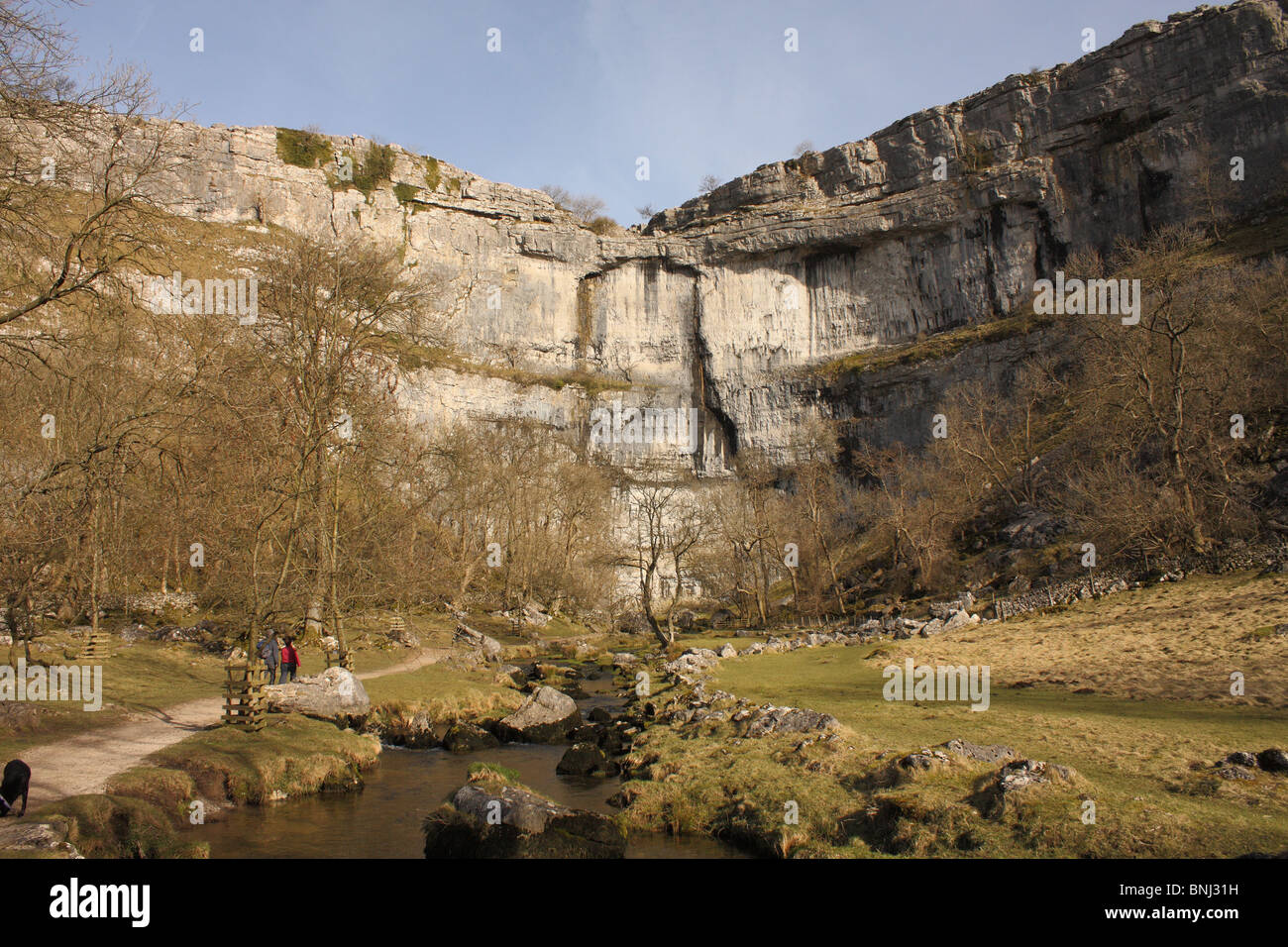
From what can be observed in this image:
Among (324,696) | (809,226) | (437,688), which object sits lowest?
(437,688)

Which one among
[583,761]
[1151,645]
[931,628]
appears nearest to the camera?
[583,761]

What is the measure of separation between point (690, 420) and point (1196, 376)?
160ft

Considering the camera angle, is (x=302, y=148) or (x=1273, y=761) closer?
(x=1273, y=761)

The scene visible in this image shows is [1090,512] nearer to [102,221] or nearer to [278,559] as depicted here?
[278,559]

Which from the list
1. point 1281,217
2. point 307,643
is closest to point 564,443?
point 307,643

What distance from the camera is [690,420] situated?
7288 centimetres

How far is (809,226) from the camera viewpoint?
70188 millimetres

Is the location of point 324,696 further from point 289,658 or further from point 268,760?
point 268,760

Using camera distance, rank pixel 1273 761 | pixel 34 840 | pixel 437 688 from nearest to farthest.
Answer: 1. pixel 34 840
2. pixel 1273 761
3. pixel 437 688

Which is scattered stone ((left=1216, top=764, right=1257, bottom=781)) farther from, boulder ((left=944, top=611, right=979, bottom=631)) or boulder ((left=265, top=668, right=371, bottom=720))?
boulder ((left=944, top=611, right=979, bottom=631))

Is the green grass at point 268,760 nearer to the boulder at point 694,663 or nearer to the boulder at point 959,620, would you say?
the boulder at point 694,663

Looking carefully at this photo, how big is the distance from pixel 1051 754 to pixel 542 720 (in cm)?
1085

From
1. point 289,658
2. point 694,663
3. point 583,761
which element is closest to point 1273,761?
point 583,761

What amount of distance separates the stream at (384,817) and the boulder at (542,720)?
186cm
